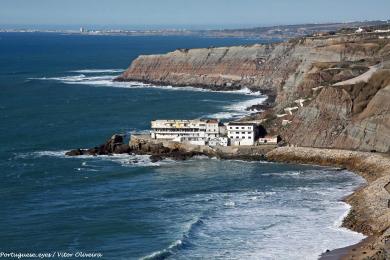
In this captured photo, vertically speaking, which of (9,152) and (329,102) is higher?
(329,102)

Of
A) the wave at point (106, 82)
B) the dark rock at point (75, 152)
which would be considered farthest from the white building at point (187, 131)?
the wave at point (106, 82)

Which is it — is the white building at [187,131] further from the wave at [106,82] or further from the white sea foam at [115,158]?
the wave at [106,82]

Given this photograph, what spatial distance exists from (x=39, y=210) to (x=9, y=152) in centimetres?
1767

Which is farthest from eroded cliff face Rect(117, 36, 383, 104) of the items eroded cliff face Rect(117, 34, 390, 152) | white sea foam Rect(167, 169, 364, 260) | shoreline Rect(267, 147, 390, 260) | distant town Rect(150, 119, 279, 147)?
white sea foam Rect(167, 169, 364, 260)

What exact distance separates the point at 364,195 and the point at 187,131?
64.1ft

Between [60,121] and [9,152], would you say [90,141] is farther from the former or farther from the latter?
[60,121]

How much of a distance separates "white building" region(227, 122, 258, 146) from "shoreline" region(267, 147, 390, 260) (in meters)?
2.57

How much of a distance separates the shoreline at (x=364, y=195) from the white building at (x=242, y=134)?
101 inches

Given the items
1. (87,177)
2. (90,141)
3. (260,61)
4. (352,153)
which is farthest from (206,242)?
(260,61)

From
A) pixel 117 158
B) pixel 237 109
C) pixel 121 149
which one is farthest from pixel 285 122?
pixel 237 109

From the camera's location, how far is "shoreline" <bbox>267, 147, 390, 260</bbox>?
35156 millimetres

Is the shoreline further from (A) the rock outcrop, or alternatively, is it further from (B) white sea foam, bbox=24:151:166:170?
(A) the rock outcrop

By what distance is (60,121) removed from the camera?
74750 millimetres

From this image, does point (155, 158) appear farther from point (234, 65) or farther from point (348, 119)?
point (234, 65)
